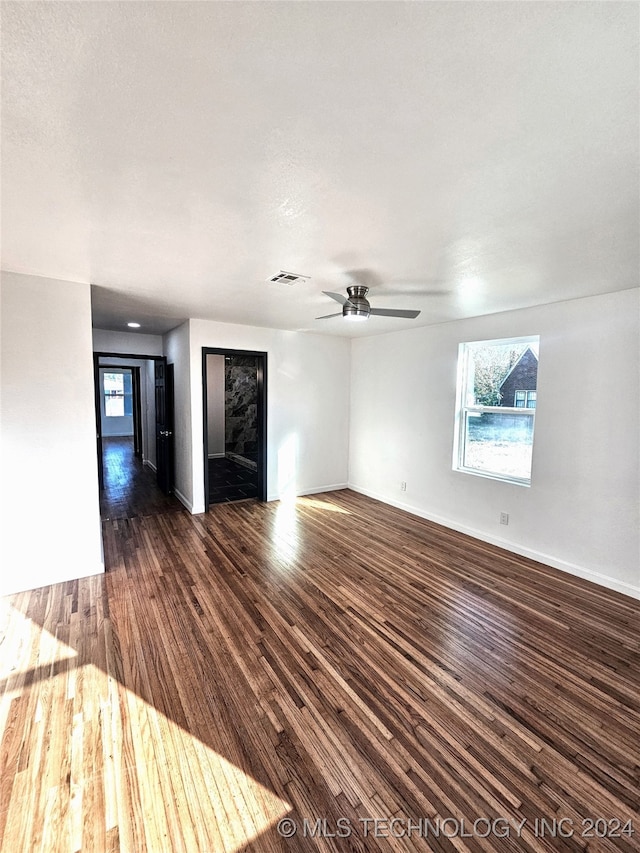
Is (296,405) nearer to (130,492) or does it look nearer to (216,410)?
(130,492)

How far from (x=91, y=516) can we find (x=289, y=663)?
2181 mm

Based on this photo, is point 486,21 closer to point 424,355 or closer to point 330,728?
point 330,728

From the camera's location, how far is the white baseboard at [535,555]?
10.2 feet

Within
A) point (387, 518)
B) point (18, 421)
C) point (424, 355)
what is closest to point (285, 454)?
point (387, 518)

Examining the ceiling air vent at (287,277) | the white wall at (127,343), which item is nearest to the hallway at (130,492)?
the white wall at (127,343)

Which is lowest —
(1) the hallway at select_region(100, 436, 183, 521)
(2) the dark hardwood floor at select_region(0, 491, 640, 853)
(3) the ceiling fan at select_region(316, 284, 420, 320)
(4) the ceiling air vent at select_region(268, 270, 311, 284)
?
(2) the dark hardwood floor at select_region(0, 491, 640, 853)

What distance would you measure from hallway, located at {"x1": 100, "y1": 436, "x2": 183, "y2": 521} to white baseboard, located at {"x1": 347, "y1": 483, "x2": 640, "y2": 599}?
3353 millimetres

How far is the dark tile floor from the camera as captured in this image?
565 centimetres

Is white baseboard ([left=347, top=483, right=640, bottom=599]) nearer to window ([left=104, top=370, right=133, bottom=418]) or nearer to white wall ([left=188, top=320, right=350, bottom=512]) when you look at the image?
white wall ([left=188, top=320, right=350, bottom=512])

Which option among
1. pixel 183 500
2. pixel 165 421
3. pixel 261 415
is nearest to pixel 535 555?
pixel 261 415

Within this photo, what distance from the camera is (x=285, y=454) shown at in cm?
Answer: 562

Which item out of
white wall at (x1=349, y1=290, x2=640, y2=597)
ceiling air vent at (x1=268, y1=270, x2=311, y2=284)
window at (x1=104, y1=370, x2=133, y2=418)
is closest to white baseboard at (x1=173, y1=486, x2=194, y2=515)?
white wall at (x1=349, y1=290, x2=640, y2=597)

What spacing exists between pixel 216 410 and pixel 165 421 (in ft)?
9.41

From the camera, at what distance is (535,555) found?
3676mm
